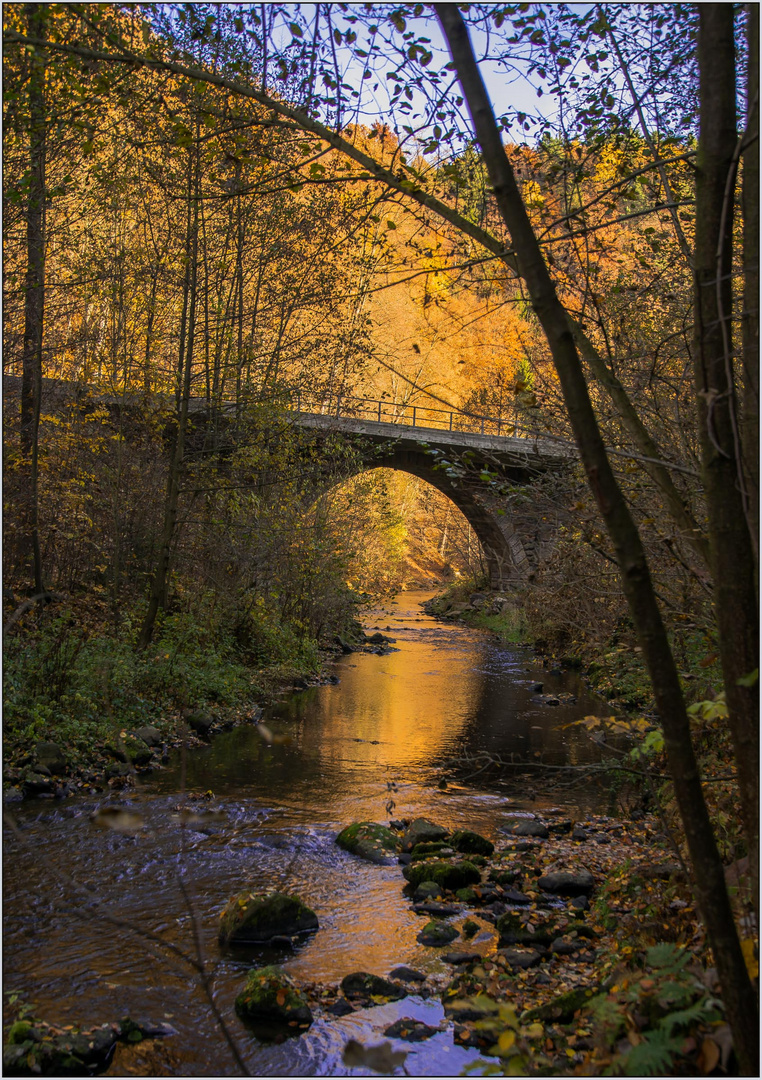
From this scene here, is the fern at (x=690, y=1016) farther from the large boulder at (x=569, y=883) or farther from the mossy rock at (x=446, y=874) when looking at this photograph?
the mossy rock at (x=446, y=874)

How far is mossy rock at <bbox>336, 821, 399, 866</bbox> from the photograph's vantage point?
6.22 metres

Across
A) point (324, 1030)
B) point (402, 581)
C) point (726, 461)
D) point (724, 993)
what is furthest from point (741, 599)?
point (402, 581)

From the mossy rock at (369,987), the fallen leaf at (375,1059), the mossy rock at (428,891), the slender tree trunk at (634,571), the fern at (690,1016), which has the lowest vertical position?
the mossy rock at (428,891)

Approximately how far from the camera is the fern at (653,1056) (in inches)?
99.8

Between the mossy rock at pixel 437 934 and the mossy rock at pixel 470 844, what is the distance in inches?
52.3

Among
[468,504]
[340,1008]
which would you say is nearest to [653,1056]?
[340,1008]

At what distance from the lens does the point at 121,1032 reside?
12.3ft

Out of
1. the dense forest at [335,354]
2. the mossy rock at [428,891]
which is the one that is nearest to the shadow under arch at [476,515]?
the dense forest at [335,354]

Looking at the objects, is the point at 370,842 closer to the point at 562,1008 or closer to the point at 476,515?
the point at 562,1008

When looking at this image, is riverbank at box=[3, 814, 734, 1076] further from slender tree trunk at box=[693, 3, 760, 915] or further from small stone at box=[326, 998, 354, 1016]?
slender tree trunk at box=[693, 3, 760, 915]

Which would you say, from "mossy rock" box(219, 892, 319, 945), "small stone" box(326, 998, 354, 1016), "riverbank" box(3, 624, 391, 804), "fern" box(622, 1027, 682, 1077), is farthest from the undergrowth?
"fern" box(622, 1027, 682, 1077)

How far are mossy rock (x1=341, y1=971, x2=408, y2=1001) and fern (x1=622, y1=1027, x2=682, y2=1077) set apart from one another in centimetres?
182

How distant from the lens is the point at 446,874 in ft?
18.7

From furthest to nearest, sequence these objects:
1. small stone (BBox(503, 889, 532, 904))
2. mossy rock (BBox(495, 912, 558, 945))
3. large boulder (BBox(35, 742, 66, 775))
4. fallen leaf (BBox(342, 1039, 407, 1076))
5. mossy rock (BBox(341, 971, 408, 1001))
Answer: large boulder (BBox(35, 742, 66, 775)) → small stone (BBox(503, 889, 532, 904)) → mossy rock (BBox(495, 912, 558, 945)) → mossy rock (BBox(341, 971, 408, 1001)) → fallen leaf (BBox(342, 1039, 407, 1076))
